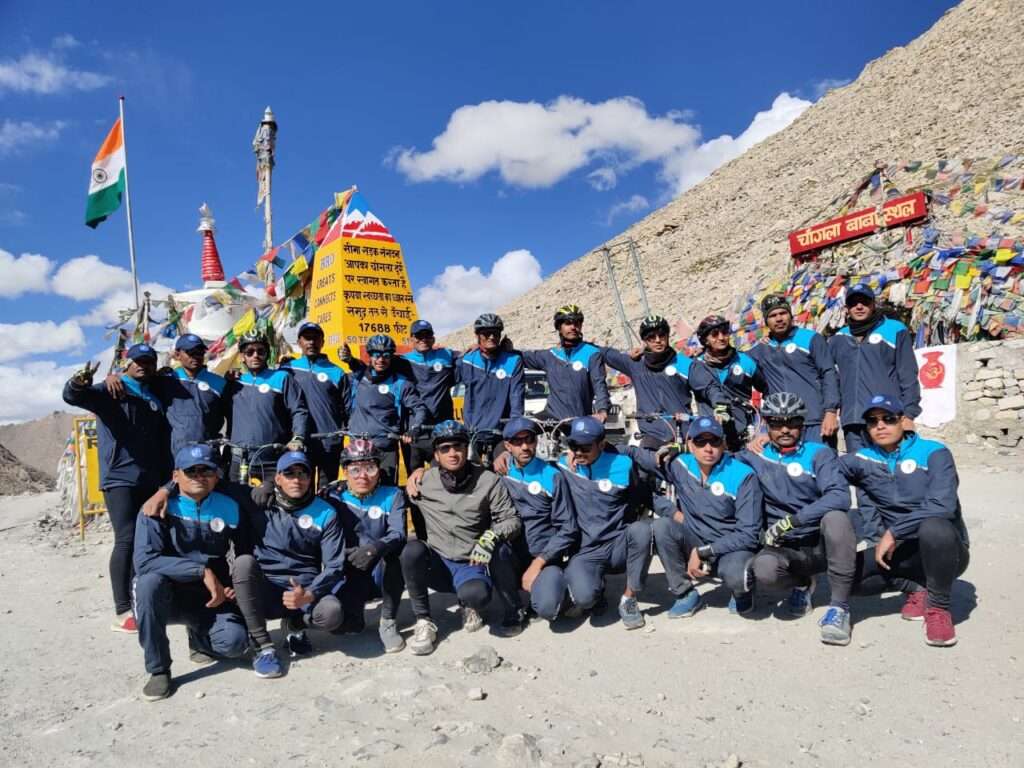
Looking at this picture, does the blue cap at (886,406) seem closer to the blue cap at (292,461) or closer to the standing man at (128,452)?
the blue cap at (292,461)

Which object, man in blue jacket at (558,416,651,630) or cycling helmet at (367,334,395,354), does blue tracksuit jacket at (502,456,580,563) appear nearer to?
man in blue jacket at (558,416,651,630)

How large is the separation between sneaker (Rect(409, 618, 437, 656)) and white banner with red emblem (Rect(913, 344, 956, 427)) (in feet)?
30.6

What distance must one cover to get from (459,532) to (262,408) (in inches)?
78.3

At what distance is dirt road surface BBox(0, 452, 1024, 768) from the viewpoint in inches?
110

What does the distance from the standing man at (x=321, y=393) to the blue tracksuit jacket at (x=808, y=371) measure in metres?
3.58

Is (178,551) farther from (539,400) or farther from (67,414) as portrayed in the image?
(67,414)

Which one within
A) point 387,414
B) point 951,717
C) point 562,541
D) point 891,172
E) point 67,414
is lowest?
point 951,717

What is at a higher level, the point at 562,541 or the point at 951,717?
the point at 562,541

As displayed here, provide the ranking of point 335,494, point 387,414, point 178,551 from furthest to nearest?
1. point 387,414
2. point 335,494
3. point 178,551

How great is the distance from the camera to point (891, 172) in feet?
67.1

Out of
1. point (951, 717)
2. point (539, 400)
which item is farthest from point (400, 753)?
point (539, 400)

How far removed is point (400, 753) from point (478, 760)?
1.14 feet

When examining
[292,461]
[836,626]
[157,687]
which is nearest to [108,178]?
[292,461]

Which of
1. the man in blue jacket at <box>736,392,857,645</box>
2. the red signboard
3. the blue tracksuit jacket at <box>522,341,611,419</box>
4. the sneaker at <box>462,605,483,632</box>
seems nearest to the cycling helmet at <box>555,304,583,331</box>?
the blue tracksuit jacket at <box>522,341,611,419</box>
